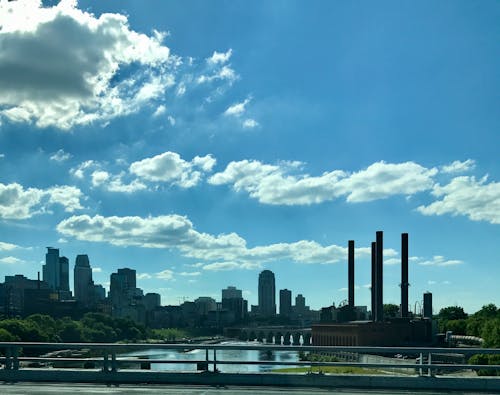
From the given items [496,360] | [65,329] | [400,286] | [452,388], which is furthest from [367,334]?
[452,388]

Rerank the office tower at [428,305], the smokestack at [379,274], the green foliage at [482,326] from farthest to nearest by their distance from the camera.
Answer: the office tower at [428,305] → the smokestack at [379,274] → the green foliage at [482,326]

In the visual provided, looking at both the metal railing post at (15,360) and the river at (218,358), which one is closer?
the metal railing post at (15,360)

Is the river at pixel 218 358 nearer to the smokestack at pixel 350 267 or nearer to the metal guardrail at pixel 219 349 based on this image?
the metal guardrail at pixel 219 349

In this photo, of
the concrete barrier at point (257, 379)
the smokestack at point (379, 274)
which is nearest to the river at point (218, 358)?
the concrete barrier at point (257, 379)

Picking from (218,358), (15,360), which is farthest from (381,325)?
(15,360)

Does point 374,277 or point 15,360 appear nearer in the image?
point 15,360

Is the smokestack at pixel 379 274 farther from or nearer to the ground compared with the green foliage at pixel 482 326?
farther from the ground

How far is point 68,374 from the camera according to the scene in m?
15.5

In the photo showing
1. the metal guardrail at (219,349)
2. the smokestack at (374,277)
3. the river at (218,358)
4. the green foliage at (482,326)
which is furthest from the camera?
the smokestack at (374,277)

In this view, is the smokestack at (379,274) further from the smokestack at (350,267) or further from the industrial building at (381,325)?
the smokestack at (350,267)

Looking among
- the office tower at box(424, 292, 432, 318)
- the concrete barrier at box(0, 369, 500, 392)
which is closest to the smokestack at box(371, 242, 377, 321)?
the office tower at box(424, 292, 432, 318)

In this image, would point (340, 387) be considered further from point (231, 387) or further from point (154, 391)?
point (154, 391)

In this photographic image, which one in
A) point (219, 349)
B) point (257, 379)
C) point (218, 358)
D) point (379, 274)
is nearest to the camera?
point (219, 349)

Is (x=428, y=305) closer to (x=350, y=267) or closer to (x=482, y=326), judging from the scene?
(x=482, y=326)
